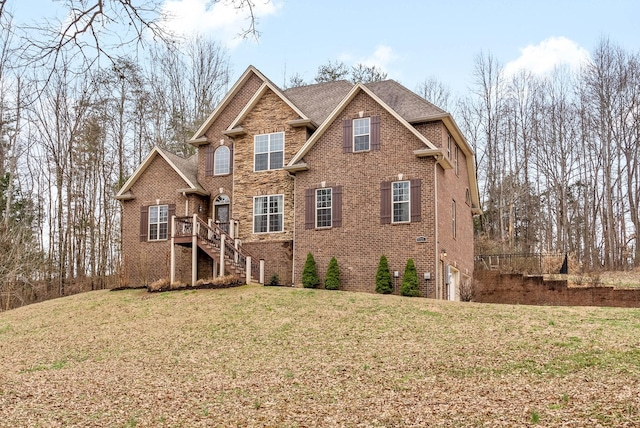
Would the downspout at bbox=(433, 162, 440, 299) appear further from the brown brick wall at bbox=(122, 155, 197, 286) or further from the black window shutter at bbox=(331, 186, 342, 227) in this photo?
the brown brick wall at bbox=(122, 155, 197, 286)

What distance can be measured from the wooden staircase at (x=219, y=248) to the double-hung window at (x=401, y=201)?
5313mm

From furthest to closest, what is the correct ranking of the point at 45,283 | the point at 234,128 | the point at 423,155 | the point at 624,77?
the point at 624,77
the point at 45,283
the point at 234,128
the point at 423,155

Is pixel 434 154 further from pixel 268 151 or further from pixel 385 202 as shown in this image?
pixel 268 151

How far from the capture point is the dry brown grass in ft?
31.9

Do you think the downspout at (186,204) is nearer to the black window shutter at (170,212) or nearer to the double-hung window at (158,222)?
the black window shutter at (170,212)

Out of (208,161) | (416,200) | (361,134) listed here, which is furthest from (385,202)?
(208,161)

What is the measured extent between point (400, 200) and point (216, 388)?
12.5 m

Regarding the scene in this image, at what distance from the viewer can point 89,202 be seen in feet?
119

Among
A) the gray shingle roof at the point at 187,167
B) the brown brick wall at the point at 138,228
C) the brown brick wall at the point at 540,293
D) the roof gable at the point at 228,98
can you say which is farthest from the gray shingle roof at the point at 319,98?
the brown brick wall at the point at 540,293

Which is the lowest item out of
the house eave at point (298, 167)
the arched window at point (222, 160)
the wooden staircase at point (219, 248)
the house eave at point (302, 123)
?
the wooden staircase at point (219, 248)

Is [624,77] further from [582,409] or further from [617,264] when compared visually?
[582,409]

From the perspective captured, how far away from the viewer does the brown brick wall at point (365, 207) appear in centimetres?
2231

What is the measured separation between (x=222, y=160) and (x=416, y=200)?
29.3 ft

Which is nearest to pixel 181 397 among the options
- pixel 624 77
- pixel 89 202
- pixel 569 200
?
pixel 89 202
